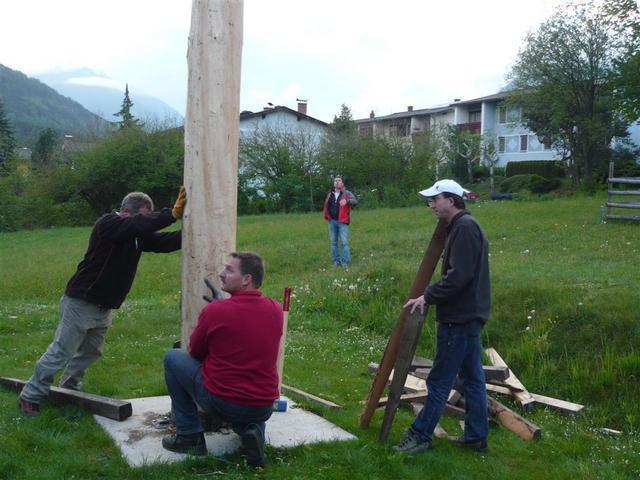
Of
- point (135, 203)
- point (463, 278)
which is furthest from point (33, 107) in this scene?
point (463, 278)

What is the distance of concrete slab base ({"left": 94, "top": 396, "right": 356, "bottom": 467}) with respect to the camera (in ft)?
17.1

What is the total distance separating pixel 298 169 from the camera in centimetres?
4219

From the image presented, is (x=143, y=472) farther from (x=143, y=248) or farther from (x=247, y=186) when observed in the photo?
(x=247, y=186)

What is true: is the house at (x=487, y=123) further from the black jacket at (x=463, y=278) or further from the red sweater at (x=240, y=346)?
the red sweater at (x=240, y=346)

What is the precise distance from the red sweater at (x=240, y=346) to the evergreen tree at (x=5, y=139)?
5152 centimetres

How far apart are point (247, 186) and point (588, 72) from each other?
66.5 ft

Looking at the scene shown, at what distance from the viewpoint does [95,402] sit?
6023 millimetres

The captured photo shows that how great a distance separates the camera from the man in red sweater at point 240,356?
4.83 m

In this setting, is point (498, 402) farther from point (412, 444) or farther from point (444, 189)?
point (444, 189)

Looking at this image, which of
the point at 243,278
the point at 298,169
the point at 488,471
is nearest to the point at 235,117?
the point at 243,278

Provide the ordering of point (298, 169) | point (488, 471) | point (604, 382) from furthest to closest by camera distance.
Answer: point (298, 169)
point (604, 382)
point (488, 471)

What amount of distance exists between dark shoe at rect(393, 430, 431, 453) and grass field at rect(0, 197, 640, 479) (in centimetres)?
8

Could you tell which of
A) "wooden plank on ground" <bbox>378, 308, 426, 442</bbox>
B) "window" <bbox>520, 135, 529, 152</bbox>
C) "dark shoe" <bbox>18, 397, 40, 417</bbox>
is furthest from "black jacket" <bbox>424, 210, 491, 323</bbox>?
"window" <bbox>520, 135, 529, 152</bbox>

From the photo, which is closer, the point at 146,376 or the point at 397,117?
the point at 146,376
